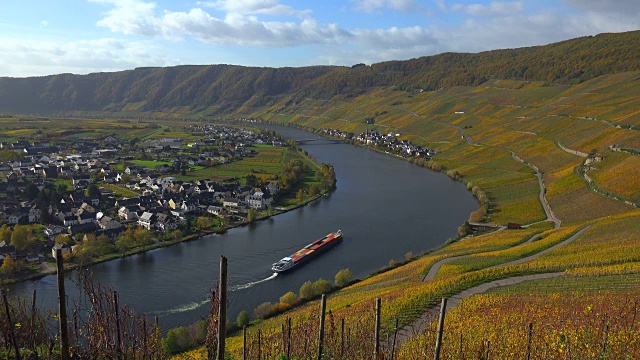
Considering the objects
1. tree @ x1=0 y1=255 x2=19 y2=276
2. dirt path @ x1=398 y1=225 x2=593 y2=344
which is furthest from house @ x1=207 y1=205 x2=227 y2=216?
dirt path @ x1=398 y1=225 x2=593 y2=344

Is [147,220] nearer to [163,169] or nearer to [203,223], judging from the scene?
[203,223]

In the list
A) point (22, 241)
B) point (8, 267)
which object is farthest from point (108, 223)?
point (8, 267)

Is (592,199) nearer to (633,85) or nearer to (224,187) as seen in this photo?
(224,187)

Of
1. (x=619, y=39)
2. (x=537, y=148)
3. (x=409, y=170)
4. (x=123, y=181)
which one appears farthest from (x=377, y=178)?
(x=619, y=39)

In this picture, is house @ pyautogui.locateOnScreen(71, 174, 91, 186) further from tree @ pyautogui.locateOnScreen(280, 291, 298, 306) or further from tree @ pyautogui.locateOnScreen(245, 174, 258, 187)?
tree @ pyautogui.locateOnScreen(280, 291, 298, 306)

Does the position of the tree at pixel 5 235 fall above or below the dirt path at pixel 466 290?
below

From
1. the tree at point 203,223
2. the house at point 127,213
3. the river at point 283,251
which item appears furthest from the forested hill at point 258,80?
the house at point 127,213

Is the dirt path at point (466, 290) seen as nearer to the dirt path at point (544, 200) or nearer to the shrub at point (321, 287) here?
the shrub at point (321, 287)
